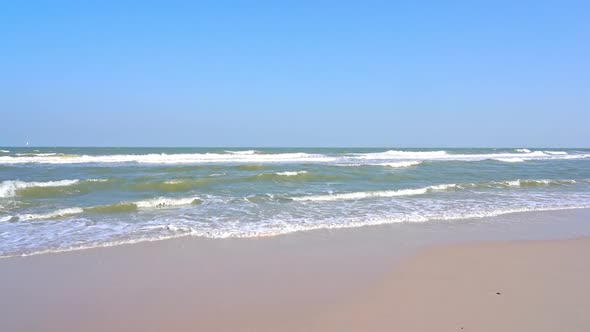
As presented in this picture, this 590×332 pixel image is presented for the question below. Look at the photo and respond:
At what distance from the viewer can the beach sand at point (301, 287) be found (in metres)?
3.56

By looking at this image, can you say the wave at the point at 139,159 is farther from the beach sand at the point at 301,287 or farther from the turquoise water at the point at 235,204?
the beach sand at the point at 301,287

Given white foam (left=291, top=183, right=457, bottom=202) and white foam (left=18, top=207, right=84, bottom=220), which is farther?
white foam (left=291, top=183, right=457, bottom=202)

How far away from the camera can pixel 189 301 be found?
4043 mm

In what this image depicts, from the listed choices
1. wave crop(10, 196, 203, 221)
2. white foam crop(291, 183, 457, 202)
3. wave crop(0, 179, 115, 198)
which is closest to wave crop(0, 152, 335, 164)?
wave crop(0, 179, 115, 198)


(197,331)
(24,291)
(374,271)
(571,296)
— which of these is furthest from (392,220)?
(24,291)

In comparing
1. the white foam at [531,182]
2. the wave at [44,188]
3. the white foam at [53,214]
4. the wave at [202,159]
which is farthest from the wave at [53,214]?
the wave at [202,159]

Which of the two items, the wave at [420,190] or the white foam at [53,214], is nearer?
the white foam at [53,214]

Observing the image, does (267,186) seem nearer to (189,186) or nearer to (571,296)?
(189,186)

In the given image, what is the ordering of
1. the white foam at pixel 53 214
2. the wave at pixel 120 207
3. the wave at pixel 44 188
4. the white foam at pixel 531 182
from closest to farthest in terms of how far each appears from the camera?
the white foam at pixel 53 214, the wave at pixel 120 207, the wave at pixel 44 188, the white foam at pixel 531 182

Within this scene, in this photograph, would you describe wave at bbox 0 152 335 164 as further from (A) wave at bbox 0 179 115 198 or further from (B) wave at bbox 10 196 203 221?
(B) wave at bbox 10 196 203 221

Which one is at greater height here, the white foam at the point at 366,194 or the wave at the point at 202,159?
the wave at the point at 202,159

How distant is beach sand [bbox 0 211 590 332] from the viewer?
11.7 feet

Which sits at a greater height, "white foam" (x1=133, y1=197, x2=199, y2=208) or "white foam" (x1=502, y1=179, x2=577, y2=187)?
"white foam" (x1=502, y1=179, x2=577, y2=187)

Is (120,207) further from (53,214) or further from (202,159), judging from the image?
(202,159)
